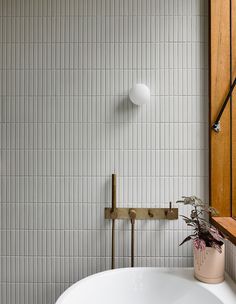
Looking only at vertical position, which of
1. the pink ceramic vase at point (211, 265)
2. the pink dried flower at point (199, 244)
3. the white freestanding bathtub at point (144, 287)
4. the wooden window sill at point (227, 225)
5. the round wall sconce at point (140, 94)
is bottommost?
the white freestanding bathtub at point (144, 287)

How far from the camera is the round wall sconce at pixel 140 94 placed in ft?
4.85

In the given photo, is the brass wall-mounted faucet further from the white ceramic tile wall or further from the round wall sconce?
the round wall sconce

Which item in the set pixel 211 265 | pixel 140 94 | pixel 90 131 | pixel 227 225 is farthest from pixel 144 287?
pixel 140 94

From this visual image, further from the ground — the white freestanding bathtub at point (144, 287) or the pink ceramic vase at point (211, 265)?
the pink ceramic vase at point (211, 265)

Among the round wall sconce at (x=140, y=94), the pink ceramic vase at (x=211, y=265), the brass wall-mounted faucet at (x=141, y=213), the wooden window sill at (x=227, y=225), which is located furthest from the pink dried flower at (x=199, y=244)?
the round wall sconce at (x=140, y=94)

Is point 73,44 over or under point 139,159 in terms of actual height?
over

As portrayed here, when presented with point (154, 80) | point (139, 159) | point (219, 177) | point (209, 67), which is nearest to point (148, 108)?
point (154, 80)

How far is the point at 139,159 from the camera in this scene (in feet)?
5.16

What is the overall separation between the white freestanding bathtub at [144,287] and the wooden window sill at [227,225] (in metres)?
0.22

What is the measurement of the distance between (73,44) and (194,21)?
0.73m

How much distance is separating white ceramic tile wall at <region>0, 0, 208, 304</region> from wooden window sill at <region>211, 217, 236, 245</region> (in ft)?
0.58

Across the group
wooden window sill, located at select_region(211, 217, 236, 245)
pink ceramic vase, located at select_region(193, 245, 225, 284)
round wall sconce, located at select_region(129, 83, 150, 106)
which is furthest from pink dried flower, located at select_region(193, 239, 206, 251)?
round wall sconce, located at select_region(129, 83, 150, 106)

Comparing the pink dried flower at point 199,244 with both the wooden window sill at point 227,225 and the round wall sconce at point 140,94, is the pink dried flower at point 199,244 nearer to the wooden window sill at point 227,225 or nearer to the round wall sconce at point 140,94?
the wooden window sill at point 227,225

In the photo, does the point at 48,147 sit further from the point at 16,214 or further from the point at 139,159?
the point at 139,159
